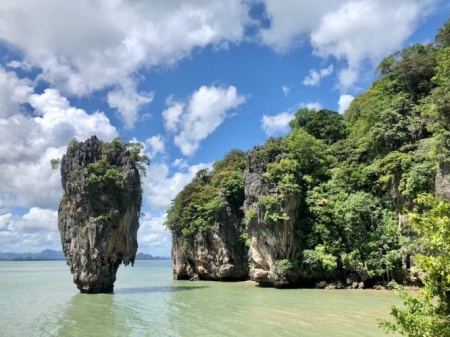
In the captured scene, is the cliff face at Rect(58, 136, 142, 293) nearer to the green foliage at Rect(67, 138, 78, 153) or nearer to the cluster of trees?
the green foliage at Rect(67, 138, 78, 153)

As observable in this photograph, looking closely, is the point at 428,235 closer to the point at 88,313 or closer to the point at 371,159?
the point at 88,313

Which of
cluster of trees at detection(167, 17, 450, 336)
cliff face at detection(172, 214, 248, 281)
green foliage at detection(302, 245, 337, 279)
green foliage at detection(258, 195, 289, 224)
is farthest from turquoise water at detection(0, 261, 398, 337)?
Answer: cliff face at detection(172, 214, 248, 281)

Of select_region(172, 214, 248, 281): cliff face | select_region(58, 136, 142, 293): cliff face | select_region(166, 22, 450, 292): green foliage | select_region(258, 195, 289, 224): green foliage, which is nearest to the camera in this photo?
select_region(166, 22, 450, 292): green foliage

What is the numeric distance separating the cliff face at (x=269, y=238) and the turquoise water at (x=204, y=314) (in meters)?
2.00

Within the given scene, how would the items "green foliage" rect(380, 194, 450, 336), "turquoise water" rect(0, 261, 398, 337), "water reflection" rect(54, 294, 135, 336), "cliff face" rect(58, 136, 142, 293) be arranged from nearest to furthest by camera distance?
"green foliage" rect(380, 194, 450, 336) < "turquoise water" rect(0, 261, 398, 337) < "water reflection" rect(54, 294, 135, 336) < "cliff face" rect(58, 136, 142, 293)

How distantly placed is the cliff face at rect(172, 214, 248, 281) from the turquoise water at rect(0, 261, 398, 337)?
926cm

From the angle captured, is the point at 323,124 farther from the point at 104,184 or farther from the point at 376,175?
the point at 104,184

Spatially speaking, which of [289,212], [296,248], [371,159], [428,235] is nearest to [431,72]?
[371,159]

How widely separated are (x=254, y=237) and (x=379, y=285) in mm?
9398

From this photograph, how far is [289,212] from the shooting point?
28031mm

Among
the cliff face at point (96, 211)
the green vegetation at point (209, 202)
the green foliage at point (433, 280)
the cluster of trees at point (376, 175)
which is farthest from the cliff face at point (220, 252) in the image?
the green foliage at point (433, 280)

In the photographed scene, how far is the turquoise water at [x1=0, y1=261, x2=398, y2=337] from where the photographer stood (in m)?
14.3

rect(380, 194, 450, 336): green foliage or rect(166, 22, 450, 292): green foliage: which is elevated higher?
rect(166, 22, 450, 292): green foliage

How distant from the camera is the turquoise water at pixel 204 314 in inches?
562
